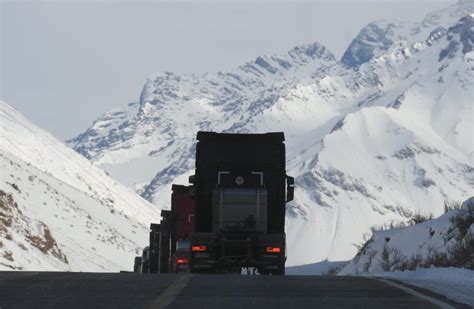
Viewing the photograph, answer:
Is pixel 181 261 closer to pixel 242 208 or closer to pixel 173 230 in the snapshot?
pixel 242 208

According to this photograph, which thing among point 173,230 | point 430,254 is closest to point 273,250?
point 430,254

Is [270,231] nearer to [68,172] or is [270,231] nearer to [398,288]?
[398,288]

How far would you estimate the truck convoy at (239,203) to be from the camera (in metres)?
26.4

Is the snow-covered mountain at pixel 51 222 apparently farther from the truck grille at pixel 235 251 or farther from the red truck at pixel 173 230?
the truck grille at pixel 235 251

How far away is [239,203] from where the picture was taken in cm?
2645

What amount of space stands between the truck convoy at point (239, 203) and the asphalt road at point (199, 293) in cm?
891

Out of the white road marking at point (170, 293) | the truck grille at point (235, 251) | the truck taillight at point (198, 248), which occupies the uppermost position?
the truck taillight at point (198, 248)

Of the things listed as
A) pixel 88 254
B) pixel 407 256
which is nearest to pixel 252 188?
pixel 407 256

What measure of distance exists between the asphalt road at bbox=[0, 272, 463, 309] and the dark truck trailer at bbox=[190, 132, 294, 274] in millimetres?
8909

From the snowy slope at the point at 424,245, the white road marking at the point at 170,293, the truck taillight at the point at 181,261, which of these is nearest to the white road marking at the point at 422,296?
the white road marking at the point at 170,293

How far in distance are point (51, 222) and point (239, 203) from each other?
50173 mm

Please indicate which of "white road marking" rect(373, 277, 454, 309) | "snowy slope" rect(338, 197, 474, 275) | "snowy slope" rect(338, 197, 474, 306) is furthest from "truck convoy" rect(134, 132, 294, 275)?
"white road marking" rect(373, 277, 454, 309)

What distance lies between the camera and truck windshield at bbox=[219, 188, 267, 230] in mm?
26359

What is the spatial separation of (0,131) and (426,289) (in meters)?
109
